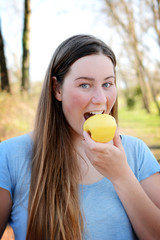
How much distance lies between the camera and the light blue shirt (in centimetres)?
136

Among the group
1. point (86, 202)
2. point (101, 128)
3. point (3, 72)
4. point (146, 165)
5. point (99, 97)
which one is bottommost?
point (86, 202)

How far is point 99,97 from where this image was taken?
1.44m

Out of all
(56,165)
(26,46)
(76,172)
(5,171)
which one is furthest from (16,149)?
(26,46)

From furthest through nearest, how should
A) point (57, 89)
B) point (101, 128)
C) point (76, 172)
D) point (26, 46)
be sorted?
point (26, 46), point (57, 89), point (76, 172), point (101, 128)

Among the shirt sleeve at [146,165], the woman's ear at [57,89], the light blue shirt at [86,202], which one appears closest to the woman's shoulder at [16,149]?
the light blue shirt at [86,202]

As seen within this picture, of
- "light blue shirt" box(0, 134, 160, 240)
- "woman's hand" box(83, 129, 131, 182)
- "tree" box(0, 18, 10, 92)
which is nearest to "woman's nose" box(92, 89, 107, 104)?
"woman's hand" box(83, 129, 131, 182)

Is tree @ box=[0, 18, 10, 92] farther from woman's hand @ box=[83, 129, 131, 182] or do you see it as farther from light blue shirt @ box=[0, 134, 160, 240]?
woman's hand @ box=[83, 129, 131, 182]

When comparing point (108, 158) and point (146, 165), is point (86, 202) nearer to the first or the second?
point (108, 158)

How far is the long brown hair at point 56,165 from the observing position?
1319 mm

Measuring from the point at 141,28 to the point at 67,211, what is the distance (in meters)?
10.9

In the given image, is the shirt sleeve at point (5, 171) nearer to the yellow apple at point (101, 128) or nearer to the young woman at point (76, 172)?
the young woman at point (76, 172)

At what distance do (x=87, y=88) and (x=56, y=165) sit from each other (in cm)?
55

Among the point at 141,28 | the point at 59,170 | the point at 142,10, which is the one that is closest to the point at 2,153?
the point at 59,170

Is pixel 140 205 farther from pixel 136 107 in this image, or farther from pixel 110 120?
pixel 136 107
